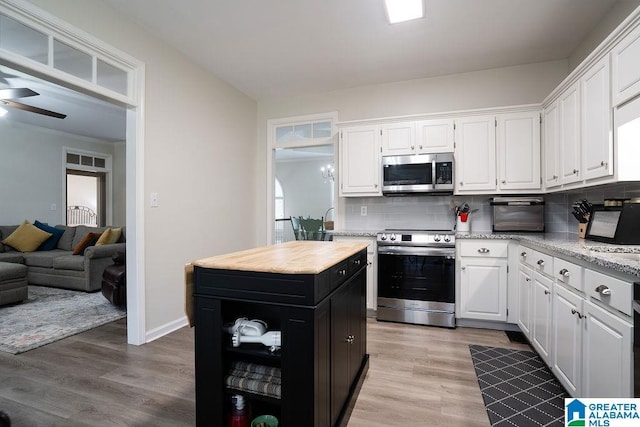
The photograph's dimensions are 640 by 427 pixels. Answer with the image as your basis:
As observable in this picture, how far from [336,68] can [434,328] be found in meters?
3.01

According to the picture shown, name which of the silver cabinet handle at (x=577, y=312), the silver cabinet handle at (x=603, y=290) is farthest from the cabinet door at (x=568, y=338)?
the silver cabinet handle at (x=603, y=290)

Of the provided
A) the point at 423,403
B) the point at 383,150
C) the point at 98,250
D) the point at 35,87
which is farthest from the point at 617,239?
the point at 35,87

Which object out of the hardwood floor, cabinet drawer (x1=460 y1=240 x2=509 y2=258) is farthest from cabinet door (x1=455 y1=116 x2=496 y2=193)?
the hardwood floor

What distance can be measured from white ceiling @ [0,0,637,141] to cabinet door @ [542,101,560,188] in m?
0.72

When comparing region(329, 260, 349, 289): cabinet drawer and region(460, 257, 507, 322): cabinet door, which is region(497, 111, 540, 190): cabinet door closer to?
region(460, 257, 507, 322): cabinet door

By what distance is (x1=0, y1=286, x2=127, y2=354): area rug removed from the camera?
9.37ft

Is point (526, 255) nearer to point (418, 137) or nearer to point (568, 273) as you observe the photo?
point (568, 273)

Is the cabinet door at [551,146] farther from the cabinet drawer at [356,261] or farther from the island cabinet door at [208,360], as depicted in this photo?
the island cabinet door at [208,360]

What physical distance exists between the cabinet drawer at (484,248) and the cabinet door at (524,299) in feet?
0.81

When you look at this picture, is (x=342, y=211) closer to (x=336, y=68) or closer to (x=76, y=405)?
(x=336, y=68)

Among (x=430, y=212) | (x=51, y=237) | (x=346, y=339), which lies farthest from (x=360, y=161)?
(x=51, y=237)

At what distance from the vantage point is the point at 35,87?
13.9ft

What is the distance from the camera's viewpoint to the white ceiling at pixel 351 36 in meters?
2.54

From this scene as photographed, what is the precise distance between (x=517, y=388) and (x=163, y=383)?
7.77 ft
